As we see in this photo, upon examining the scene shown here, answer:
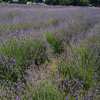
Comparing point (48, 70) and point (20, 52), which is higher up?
point (20, 52)

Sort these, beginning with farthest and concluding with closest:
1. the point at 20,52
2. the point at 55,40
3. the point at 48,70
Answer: the point at 55,40 → the point at 20,52 → the point at 48,70

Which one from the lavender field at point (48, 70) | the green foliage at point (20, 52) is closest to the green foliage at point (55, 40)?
the lavender field at point (48, 70)

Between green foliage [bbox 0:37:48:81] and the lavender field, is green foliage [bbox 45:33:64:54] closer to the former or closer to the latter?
the lavender field

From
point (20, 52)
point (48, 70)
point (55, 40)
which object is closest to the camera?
point (48, 70)

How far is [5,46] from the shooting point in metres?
2.01

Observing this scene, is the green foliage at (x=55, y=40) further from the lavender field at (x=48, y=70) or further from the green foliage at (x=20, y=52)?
the green foliage at (x=20, y=52)

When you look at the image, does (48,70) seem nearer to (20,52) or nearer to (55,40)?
(20,52)

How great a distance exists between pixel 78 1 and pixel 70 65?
39445 millimetres

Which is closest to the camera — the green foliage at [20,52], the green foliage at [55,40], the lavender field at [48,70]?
the lavender field at [48,70]

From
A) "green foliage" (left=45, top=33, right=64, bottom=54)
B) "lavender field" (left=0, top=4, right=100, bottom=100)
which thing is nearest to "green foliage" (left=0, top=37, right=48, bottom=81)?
"lavender field" (left=0, top=4, right=100, bottom=100)

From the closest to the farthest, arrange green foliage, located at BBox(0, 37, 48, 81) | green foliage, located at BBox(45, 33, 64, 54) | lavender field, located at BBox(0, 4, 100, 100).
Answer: lavender field, located at BBox(0, 4, 100, 100), green foliage, located at BBox(0, 37, 48, 81), green foliage, located at BBox(45, 33, 64, 54)

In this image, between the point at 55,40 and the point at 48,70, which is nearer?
the point at 48,70

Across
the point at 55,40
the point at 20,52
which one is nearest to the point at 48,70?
the point at 20,52

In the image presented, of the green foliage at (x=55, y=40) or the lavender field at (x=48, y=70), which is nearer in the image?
the lavender field at (x=48, y=70)
